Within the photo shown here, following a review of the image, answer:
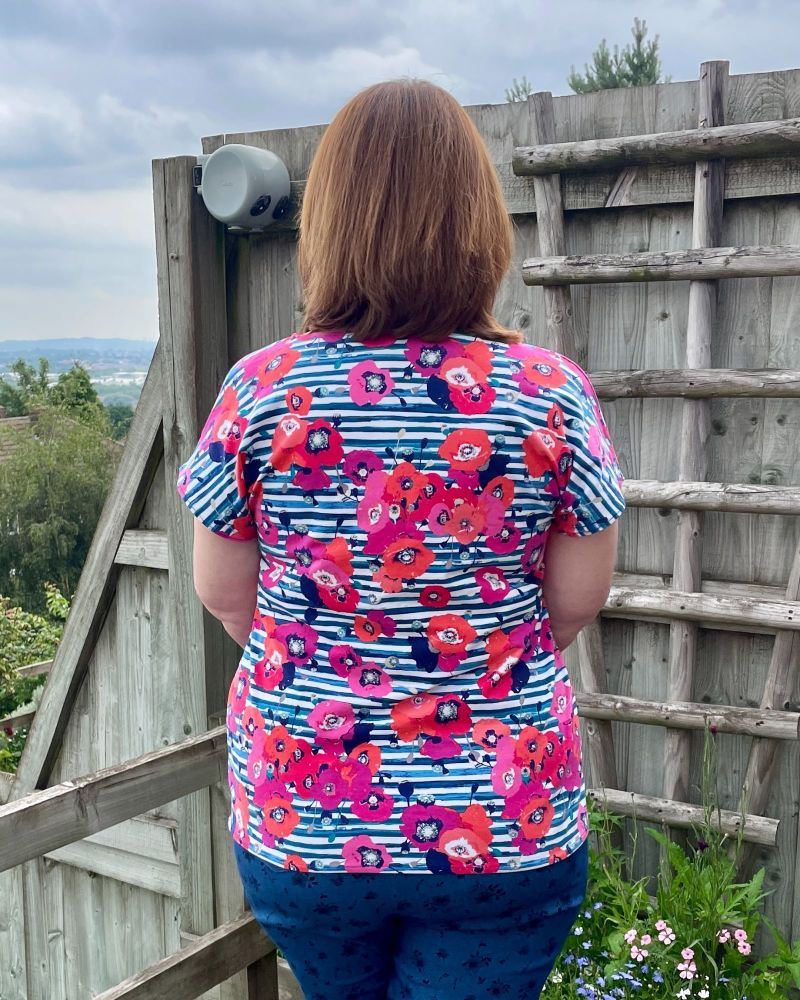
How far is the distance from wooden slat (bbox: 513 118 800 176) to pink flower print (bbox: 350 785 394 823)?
147cm

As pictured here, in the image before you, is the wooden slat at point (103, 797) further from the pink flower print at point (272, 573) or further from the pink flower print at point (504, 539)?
the pink flower print at point (504, 539)

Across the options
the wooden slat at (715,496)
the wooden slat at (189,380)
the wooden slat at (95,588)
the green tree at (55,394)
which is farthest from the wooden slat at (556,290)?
the green tree at (55,394)

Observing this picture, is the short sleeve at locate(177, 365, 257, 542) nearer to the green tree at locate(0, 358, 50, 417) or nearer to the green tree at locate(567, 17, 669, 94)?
the green tree at locate(567, 17, 669, 94)

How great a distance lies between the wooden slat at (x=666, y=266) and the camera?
1.85 m

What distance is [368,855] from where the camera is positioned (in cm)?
94

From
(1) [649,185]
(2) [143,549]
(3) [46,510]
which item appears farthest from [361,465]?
(3) [46,510]

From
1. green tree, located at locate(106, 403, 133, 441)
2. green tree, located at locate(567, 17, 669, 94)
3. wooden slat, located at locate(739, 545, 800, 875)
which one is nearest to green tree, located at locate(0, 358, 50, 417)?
green tree, located at locate(106, 403, 133, 441)

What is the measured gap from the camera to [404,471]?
89cm

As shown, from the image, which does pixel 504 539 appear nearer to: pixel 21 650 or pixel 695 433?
pixel 695 433

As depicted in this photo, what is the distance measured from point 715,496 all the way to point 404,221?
4.04ft

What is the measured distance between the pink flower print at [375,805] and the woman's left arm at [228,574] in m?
0.23

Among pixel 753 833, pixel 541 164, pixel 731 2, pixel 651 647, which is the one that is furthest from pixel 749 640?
pixel 731 2

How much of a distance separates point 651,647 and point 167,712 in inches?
53.5

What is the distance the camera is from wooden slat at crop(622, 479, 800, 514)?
190cm
